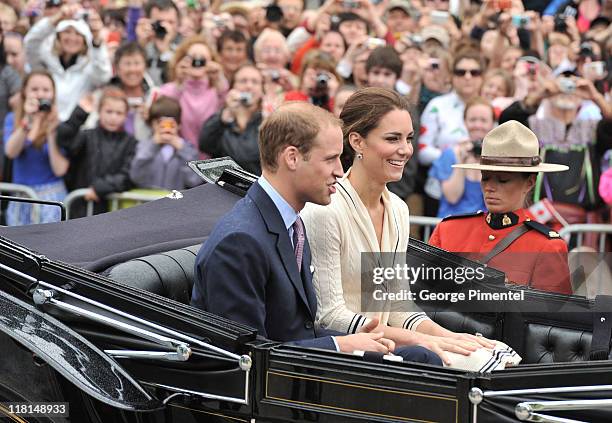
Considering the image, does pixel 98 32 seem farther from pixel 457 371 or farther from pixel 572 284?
pixel 457 371

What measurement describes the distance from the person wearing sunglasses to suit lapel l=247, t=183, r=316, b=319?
13.2 feet

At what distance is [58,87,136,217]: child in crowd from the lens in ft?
27.7

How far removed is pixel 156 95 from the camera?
29.1 ft

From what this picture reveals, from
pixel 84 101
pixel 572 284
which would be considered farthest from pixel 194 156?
pixel 572 284

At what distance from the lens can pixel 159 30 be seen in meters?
10.5

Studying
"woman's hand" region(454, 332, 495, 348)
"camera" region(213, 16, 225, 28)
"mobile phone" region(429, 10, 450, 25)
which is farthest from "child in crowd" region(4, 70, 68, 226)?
"woman's hand" region(454, 332, 495, 348)

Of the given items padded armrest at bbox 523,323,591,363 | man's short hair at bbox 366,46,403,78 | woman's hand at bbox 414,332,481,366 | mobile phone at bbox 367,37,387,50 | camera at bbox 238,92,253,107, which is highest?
mobile phone at bbox 367,37,387,50

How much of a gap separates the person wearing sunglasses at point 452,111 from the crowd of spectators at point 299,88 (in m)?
0.01

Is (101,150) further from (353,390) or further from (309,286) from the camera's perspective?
(353,390)

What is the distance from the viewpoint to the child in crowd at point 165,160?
840 centimetres

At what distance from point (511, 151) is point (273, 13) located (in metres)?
5.84

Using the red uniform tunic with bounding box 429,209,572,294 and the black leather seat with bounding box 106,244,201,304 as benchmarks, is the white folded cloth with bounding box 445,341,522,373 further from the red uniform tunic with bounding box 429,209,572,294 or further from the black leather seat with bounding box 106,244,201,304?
the black leather seat with bounding box 106,244,201,304

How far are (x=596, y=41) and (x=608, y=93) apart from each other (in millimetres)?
1055

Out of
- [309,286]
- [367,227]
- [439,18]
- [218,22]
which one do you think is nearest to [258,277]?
[309,286]
